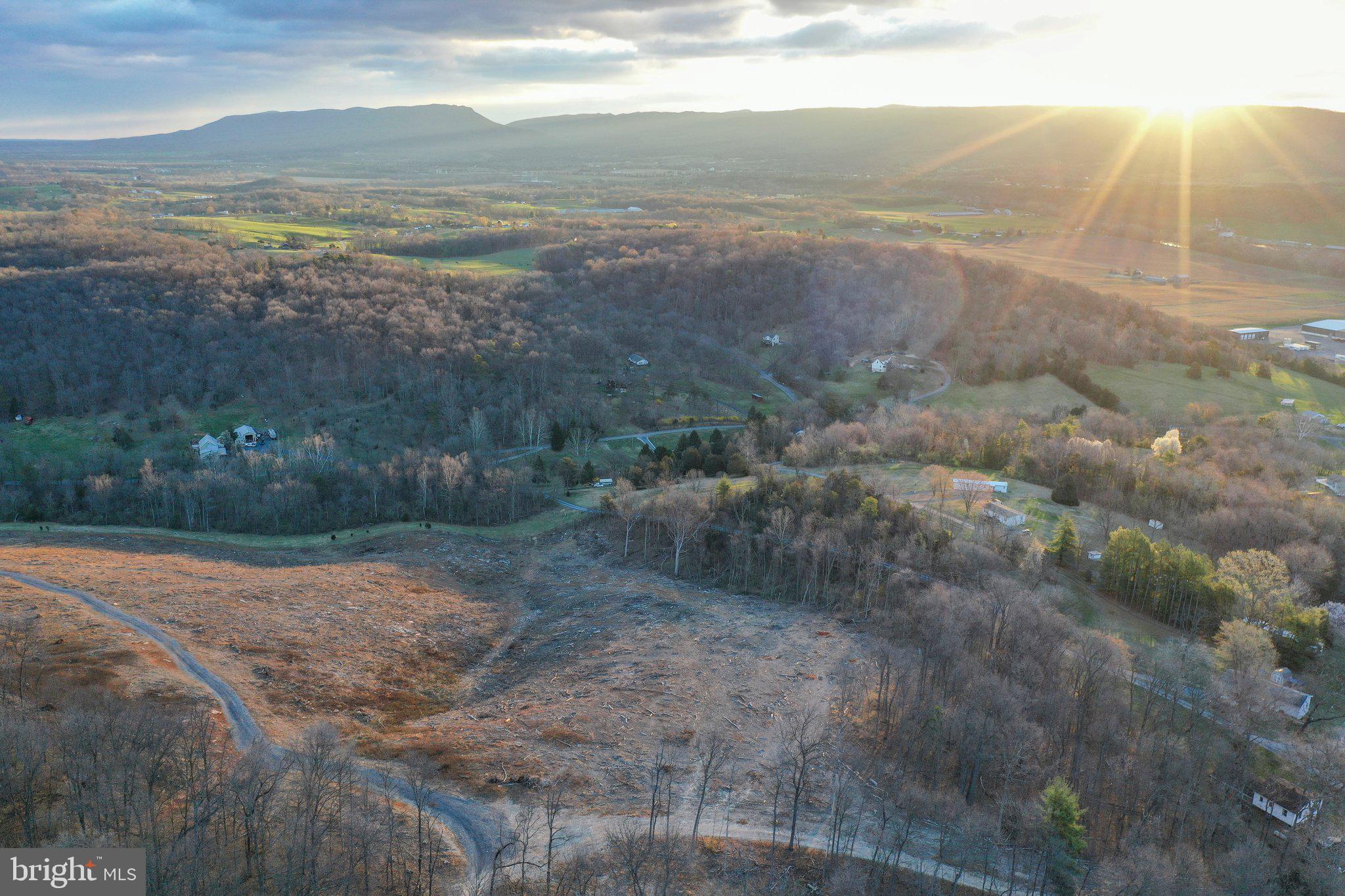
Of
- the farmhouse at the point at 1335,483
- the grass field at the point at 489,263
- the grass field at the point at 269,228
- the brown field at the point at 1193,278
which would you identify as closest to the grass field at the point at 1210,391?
the farmhouse at the point at 1335,483

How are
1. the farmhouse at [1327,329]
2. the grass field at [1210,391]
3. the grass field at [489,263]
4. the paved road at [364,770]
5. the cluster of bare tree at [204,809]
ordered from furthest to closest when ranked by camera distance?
the grass field at [489,263] < the farmhouse at [1327,329] < the grass field at [1210,391] < the paved road at [364,770] < the cluster of bare tree at [204,809]

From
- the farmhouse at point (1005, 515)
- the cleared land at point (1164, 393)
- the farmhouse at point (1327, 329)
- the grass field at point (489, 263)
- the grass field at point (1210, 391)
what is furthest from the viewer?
the grass field at point (489, 263)

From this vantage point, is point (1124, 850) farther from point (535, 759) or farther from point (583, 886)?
point (535, 759)

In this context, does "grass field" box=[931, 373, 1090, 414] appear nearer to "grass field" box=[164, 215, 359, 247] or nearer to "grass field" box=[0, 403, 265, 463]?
"grass field" box=[0, 403, 265, 463]

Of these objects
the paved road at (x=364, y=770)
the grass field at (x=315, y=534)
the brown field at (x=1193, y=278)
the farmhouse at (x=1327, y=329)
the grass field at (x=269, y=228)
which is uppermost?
the grass field at (x=269, y=228)

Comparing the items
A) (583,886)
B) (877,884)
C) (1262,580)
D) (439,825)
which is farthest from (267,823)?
(1262,580)

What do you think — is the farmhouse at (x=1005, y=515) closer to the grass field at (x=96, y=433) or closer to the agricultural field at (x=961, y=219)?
the grass field at (x=96, y=433)
